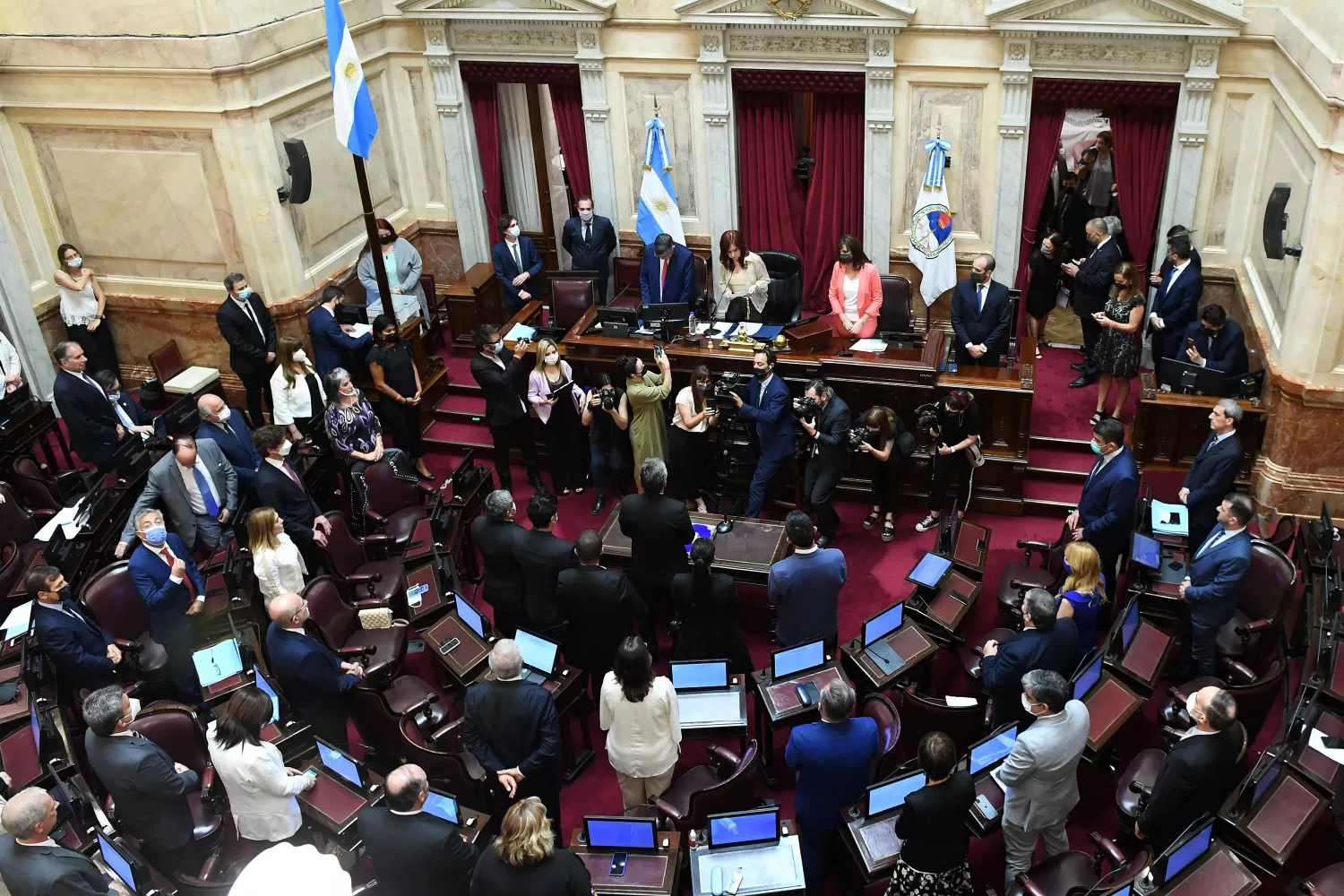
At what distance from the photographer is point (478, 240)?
475 inches

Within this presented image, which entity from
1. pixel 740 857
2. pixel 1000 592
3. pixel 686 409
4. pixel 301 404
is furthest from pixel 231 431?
pixel 1000 592

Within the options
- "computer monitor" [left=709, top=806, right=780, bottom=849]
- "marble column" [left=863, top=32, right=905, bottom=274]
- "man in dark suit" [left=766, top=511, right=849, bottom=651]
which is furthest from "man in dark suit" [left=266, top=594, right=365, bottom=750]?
"marble column" [left=863, top=32, right=905, bottom=274]

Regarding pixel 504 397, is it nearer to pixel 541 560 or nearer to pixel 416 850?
pixel 541 560

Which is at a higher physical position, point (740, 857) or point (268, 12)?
point (268, 12)

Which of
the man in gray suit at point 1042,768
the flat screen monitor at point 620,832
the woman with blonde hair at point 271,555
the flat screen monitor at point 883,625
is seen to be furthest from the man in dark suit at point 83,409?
the man in gray suit at point 1042,768

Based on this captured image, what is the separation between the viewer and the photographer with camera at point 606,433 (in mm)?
9008

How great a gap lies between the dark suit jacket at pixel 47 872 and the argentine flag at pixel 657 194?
7638mm

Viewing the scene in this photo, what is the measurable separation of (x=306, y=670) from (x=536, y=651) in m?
1.29

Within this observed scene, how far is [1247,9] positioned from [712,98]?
4.49 meters

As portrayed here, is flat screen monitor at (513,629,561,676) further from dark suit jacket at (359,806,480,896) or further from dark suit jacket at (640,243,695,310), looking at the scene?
dark suit jacket at (640,243,695,310)

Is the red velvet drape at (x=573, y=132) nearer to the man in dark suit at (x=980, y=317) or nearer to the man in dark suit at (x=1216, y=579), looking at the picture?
the man in dark suit at (x=980, y=317)

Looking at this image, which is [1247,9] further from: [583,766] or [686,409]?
[583,766]

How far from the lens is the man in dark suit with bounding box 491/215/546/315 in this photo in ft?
35.7

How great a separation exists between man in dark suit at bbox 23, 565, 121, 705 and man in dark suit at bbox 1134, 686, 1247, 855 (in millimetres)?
5913
